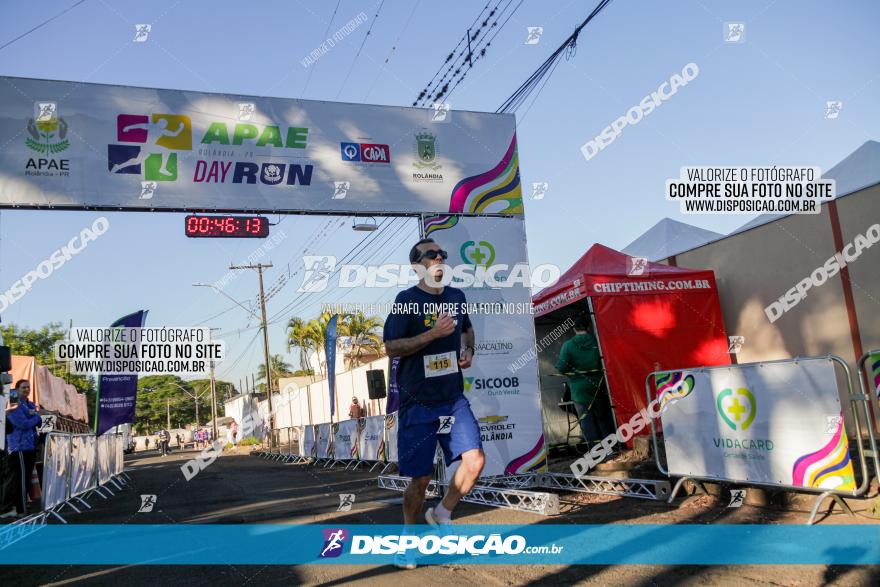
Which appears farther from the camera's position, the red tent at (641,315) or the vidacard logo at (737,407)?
the red tent at (641,315)

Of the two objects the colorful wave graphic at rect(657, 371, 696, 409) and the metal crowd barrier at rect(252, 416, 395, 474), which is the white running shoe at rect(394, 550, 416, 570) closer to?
the colorful wave graphic at rect(657, 371, 696, 409)

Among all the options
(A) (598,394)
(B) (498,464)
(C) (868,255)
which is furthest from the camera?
(A) (598,394)

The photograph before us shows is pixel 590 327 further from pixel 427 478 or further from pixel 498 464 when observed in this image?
pixel 427 478

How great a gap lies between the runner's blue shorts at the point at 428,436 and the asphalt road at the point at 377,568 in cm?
63

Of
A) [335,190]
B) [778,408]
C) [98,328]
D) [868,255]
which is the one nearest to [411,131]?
[335,190]

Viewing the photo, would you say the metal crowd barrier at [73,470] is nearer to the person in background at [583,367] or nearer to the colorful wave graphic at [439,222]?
the colorful wave graphic at [439,222]

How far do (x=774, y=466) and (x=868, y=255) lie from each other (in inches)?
193

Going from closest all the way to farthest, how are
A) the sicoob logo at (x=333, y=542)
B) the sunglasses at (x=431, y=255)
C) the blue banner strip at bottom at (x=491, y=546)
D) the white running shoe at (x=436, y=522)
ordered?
the blue banner strip at bottom at (x=491, y=546) < the white running shoe at (x=436, y=522) < the sunglasses at (x=431, y=255) < the sicoob logo at (x=333, y=542)

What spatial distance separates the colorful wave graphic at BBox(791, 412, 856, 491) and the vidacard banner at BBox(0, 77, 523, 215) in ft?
16.5

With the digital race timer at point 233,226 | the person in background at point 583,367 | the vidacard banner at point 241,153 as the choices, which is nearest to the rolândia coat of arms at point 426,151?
the vidacard banner at point 241,153

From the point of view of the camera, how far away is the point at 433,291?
179 inches

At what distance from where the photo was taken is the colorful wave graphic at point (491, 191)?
29.7 ft

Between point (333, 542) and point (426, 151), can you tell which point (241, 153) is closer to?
point (426, 151)

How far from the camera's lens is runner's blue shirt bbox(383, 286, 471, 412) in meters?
4.34
